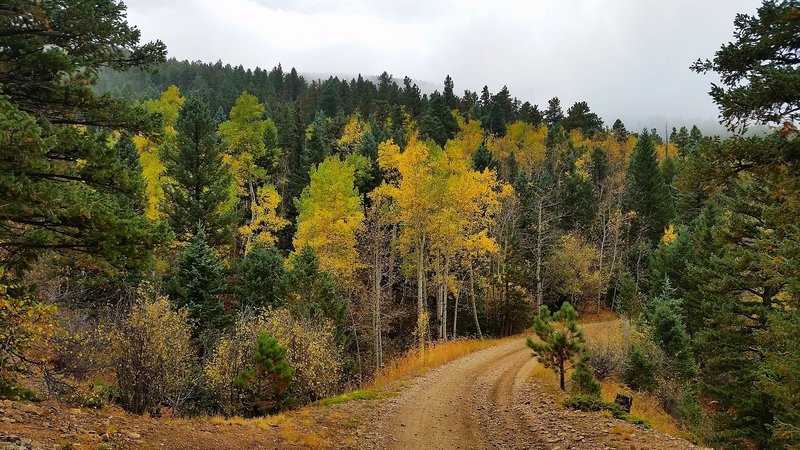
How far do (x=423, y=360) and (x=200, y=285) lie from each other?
10428 millimetres

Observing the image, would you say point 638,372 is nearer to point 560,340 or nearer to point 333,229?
point 560,340

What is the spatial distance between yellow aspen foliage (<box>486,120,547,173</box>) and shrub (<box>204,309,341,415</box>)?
46.9 metres

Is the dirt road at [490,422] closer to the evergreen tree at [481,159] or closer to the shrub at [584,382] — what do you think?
the shrub at [584,382]

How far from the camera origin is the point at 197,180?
1037 inches

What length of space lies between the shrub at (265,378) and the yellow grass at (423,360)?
4626 millimetres

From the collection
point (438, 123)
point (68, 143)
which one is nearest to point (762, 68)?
point (68, 143)

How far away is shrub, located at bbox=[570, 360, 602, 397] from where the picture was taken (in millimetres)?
13438

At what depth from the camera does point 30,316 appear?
25.7ft

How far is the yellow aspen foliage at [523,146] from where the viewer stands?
62.5 meters

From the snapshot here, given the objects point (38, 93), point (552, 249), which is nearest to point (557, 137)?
point (552, 249)

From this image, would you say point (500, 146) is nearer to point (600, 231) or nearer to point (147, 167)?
point (600, 231)

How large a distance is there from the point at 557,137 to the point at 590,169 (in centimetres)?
749

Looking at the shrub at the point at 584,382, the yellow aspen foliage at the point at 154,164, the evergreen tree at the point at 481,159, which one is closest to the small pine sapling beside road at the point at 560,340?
the shrub at the point at 584,382

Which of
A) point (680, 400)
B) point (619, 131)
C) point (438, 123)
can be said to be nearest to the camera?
point (680, 400)
